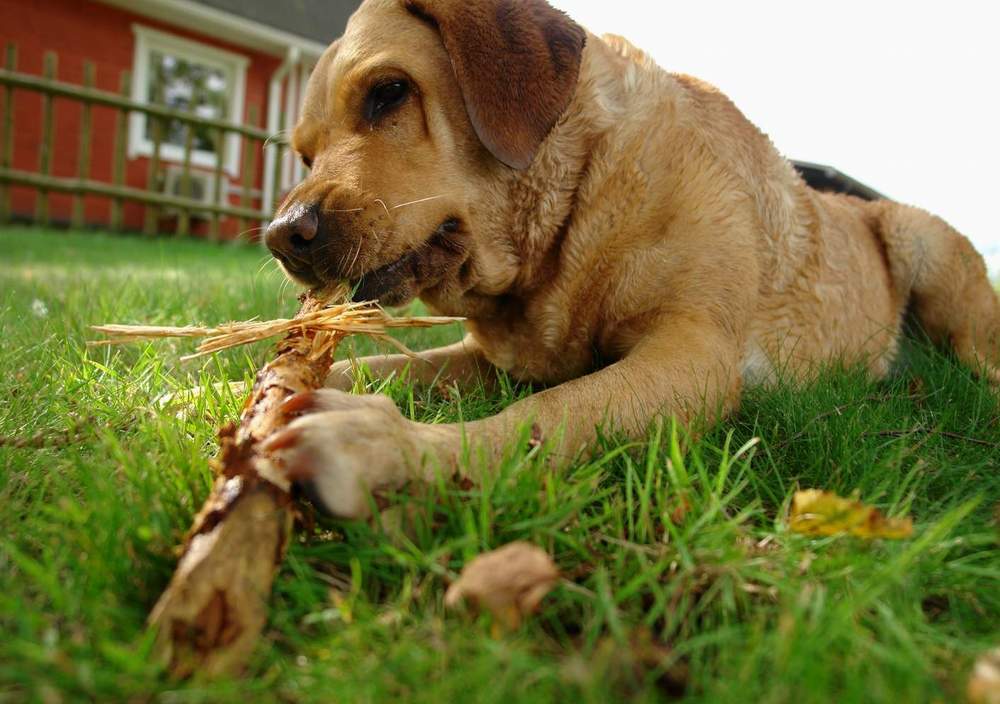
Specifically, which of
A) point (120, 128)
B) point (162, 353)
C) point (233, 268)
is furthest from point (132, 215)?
point (162, 353)

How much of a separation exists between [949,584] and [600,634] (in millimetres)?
637

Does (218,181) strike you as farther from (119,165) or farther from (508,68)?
(508,68)

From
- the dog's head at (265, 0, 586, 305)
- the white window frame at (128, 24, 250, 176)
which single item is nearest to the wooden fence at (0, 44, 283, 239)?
the white window frame at (128, 24, 250, 176)

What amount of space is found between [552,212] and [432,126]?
480 mm

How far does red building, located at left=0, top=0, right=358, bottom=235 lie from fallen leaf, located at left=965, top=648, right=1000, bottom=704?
14221 mm

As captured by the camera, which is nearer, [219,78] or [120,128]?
[120,128]

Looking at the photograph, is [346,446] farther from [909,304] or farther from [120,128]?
[120,128]

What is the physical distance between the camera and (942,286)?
3621mm

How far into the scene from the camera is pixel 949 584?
49.8 inches

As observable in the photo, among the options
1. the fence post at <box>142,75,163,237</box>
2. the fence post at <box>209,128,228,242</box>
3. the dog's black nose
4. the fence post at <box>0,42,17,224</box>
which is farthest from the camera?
the fence post at <box>209,128,228,242</box>

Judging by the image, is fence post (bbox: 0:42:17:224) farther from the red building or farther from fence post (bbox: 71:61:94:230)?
the red building

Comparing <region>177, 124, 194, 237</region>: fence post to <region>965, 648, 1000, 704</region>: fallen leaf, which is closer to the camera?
<region>965, 648, 1000, 704</region>: fallen leaf

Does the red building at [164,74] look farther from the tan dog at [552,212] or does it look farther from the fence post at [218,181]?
the tan dog at [552,212]

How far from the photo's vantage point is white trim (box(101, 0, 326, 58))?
14523 millimetres
